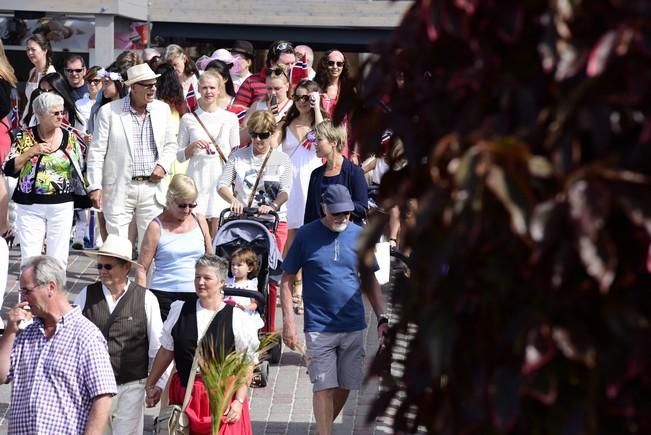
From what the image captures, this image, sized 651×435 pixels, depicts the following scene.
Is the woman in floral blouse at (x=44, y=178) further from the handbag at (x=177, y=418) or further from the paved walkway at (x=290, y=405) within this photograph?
the handbag at (x=177, y=418)

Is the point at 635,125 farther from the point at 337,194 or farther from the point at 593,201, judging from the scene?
the point at 337,194

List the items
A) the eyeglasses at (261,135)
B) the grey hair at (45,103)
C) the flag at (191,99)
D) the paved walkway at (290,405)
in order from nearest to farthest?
the paved walkway at (290,405), the grey hair at (45,103), the eyeglasses at (261,135), the flag at (191,99)

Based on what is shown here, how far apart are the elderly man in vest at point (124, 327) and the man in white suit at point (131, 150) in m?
3.72

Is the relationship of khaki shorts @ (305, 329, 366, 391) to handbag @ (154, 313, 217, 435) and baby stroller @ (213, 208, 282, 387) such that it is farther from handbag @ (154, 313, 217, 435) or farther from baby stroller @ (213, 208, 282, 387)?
baby stroller @ (213, 208, 282, 387)

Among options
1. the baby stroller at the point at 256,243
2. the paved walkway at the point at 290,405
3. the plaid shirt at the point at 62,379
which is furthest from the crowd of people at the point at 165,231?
the paved walkway at the point at 290,405

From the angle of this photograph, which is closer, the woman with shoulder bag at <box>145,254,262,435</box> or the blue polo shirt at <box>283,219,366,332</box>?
the woman with shoulder bag at <box>145,254,262,435</box>

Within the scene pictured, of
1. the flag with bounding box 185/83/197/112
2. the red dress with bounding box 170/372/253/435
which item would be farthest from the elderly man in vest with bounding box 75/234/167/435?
the flag with bounding box 185/83/197/112

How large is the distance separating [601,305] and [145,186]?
9966mm

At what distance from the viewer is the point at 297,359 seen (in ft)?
36.2

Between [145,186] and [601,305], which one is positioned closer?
[601,305]

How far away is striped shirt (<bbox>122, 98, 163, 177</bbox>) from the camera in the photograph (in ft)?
39.3

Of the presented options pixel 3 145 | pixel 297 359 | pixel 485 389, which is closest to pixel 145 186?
pixel 3 145

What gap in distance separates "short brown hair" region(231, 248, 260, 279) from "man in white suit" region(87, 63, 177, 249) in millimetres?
2155

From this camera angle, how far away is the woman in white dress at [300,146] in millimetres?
12148
